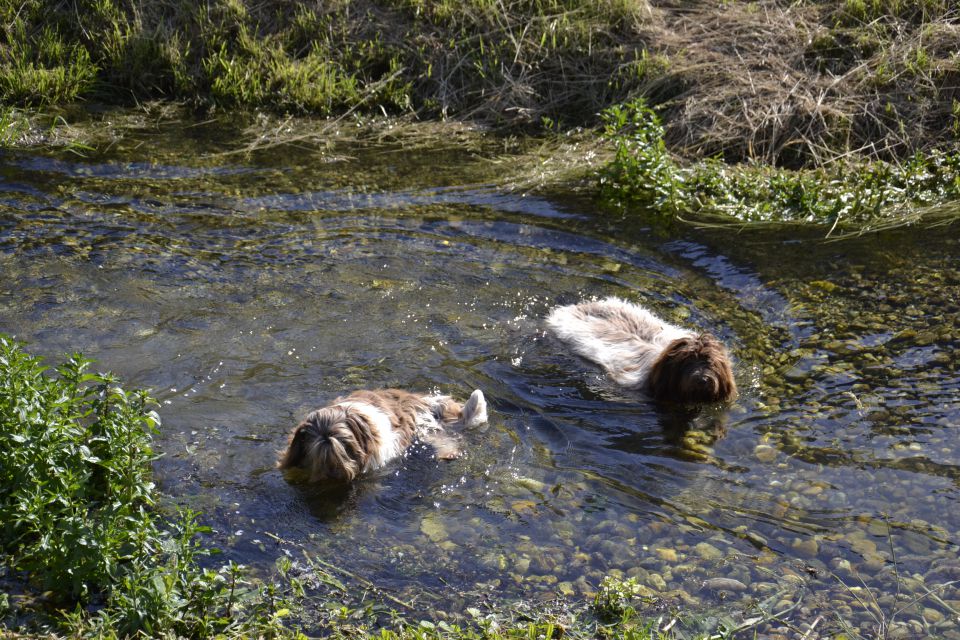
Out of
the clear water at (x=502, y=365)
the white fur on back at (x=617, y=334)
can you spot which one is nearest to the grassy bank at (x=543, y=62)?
the clear water at (x=502, y=365)

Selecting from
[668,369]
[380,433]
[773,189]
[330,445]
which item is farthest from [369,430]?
[773,189]

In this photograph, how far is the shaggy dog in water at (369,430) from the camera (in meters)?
5.50

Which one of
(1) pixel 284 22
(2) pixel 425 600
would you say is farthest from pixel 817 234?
(1) pixel 284 22

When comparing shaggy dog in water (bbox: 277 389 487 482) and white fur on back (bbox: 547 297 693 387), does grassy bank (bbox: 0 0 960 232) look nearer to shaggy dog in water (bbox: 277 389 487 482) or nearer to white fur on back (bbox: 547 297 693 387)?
white fur on back (bbox: 547 297 693 387)

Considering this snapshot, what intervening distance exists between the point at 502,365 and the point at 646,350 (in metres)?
1.04

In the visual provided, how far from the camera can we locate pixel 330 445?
545 centimetres

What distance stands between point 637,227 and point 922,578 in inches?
189

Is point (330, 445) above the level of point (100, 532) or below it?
below

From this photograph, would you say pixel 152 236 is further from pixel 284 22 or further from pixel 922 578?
pixel 922 578

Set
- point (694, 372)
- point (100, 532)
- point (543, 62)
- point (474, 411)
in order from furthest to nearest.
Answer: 1. point (543, 62)
2. point (694, 372)
3. point (474, 411)
4. point (100, 532)

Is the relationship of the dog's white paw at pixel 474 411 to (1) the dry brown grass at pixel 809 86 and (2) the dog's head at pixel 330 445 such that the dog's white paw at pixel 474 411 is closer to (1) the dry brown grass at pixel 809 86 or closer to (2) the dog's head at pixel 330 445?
(2) the dog's head at pixel 330 445

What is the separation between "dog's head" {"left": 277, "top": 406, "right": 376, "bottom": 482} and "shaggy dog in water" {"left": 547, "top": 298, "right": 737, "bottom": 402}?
2.13 meters

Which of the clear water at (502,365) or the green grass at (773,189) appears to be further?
the green grass at (773,189)

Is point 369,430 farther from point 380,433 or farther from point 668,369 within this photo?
point 668,369
